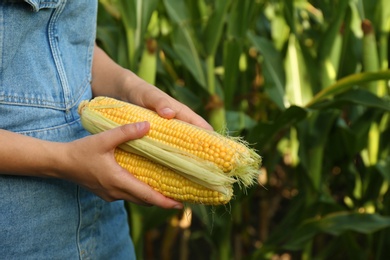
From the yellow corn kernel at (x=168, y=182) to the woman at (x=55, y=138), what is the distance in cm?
2

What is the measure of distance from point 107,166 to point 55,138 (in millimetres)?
119

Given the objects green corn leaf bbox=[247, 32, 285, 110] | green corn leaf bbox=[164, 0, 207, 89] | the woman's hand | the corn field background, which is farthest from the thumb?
green corn leaf bbox=[247, 32, 285, 110]

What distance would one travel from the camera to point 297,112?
1417 millimetres

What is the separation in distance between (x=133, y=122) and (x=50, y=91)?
0.13 meters

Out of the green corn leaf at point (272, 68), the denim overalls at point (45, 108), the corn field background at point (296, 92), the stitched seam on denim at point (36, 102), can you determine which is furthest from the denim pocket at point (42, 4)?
the green corn leaf at point (272, 68)

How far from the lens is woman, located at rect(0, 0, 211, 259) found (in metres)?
0.82

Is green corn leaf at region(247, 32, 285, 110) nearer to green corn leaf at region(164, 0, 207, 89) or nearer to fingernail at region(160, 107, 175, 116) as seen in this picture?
green corn leaf at region(164, 0, 207, 89)

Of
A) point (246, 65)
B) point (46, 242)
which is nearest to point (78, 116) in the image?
point (46, 242)

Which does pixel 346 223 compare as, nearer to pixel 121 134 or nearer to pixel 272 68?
pixel 272 68

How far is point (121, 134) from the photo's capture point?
0.81m

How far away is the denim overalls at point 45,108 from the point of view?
834 millimetres

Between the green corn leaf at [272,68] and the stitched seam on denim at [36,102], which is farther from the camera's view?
the green corn leaf at [272,68]

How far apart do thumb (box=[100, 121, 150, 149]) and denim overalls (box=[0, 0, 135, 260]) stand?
0.12 metres

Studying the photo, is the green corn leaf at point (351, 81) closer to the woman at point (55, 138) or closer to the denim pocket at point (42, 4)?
the woman at point (55, 138)
